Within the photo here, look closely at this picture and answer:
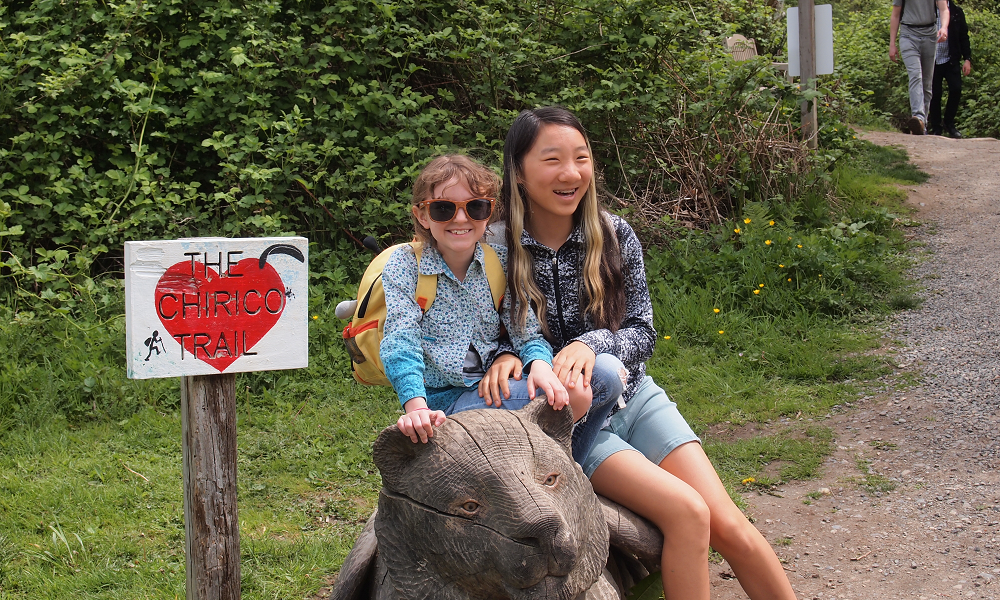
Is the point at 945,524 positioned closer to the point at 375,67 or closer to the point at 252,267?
the point at 252,267

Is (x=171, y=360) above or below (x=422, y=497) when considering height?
above

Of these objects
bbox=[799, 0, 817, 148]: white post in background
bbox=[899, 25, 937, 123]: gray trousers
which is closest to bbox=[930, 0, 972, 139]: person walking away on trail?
bbox=[899, 25, 937, 123]: gray trousers

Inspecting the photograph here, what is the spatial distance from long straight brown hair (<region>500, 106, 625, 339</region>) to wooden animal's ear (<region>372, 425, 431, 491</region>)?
84cm

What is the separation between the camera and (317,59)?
6727 mm

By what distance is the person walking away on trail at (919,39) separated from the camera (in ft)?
34.6

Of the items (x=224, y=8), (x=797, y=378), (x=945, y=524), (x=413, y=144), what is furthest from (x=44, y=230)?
(x=945, y=524)

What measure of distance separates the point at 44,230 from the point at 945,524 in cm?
575

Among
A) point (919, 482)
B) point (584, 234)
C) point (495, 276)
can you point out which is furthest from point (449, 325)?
point (919, 482)

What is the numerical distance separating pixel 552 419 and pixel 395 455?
0.42 metres

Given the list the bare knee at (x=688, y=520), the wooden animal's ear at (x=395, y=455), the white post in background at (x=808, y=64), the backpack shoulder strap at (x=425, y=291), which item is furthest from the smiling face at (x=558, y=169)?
the white post in background at (x=808, y=64)

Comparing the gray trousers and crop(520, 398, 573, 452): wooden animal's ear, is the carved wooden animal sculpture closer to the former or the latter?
crop(520, 398, 573, 452): wooden animal's ear

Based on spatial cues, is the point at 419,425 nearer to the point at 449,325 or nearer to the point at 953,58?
the point at 449,325

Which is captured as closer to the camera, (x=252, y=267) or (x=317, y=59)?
(x=252, y=267)

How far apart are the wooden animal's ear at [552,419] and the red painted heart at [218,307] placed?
827 mm
